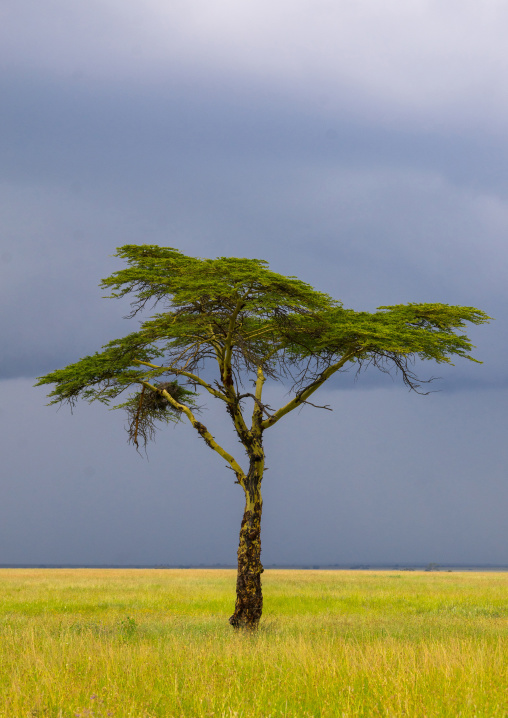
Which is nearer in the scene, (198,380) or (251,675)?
(251,675)

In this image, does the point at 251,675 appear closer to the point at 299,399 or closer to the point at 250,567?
the point at 250,567

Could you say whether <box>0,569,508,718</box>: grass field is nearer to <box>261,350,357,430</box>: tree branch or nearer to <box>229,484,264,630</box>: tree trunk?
<box>229,484,264,630</box>: tree trunk

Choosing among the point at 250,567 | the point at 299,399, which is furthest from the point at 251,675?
the point at 299,399

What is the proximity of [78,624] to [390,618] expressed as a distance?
9.78m

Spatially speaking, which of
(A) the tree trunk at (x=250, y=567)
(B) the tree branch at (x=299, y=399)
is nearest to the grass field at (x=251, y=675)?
(A) the tree trunk at (x=250, y=567)

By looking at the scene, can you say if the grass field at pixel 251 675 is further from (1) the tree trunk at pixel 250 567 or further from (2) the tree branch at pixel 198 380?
(2) the tree branch at pixel 198 380

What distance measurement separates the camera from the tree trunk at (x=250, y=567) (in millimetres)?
16844

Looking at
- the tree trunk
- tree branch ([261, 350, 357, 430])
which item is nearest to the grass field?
the tree trunk

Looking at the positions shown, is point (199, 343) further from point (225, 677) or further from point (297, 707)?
point (297, 707)

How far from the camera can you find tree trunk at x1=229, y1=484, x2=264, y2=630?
16.8 meters

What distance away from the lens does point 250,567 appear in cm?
1698

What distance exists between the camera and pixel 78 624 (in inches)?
706

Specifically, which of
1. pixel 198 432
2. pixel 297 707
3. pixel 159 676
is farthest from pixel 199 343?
pixel 297 707

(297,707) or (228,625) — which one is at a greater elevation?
(297,707)
